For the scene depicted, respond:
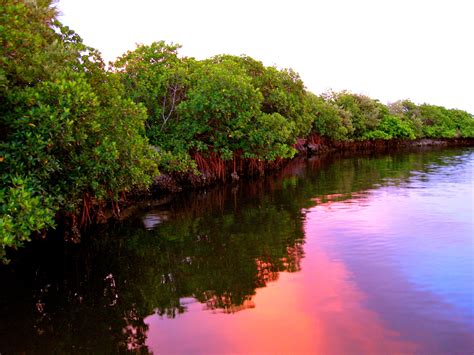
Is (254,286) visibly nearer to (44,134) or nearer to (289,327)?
(289,327)

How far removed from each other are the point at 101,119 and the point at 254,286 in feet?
24.5

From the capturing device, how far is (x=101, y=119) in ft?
45.6

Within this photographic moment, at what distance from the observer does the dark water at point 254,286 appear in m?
7.69

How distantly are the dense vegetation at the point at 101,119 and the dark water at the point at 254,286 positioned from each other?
148cm

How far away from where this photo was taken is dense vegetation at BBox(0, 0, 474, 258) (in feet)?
32.1

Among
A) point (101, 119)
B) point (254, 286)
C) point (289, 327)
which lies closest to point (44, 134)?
point (101, 119)

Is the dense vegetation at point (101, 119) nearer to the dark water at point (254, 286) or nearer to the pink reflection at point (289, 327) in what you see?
the dark water at point (254, 286)

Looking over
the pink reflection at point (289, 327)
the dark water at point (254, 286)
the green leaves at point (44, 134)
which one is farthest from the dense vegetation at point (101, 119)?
the pink reflection at point (289, 327)

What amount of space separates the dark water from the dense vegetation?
→ 58.3 inches

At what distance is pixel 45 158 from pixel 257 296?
567 cm

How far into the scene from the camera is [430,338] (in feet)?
24.5

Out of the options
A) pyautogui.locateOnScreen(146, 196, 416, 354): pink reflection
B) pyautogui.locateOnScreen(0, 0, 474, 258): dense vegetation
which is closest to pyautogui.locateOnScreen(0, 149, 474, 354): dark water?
pyautogui.locateOnScreen(146, 196, 416, 354): pink reflection

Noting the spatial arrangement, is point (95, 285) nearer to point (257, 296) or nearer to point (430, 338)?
point (257, 296)

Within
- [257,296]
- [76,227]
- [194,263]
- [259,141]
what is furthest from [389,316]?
[259,141]
